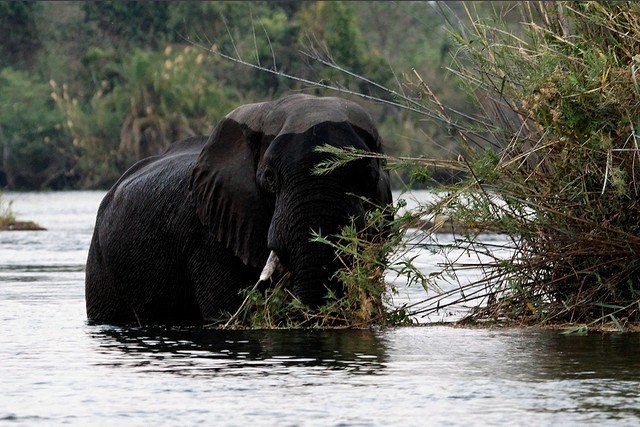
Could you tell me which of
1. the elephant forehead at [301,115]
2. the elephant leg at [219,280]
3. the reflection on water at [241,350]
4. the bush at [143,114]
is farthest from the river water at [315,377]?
the bush at [143,114]

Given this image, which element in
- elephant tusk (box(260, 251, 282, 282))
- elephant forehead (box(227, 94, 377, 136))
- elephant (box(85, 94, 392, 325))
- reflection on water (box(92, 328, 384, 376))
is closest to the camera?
reflection on water (box(92, 328, 384, 376))

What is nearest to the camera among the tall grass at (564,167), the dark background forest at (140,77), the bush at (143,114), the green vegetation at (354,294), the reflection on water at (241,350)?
the reflection on water at (241,350)

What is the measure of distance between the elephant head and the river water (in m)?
0.50

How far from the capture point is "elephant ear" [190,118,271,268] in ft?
34.1

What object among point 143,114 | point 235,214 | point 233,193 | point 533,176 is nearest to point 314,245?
point 235,214

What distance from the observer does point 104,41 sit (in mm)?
71875

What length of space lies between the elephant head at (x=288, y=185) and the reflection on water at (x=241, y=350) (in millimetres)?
407

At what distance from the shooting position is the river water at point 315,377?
6883mm

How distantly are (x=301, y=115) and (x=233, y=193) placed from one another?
75 cm

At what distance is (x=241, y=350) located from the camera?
9.23 metres

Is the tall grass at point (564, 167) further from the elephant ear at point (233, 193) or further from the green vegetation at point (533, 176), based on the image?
the elephant ear at point (233, 193)

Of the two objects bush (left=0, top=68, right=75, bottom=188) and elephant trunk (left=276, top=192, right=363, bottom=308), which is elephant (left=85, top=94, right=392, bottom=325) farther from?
bush (left=0, top=68, right=75, bottom=188)

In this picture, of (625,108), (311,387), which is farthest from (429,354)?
(625,108)

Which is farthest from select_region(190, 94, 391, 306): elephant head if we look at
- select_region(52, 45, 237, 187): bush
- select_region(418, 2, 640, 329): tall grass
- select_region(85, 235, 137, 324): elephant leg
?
select_region(52, 45, 237, 187): bush
